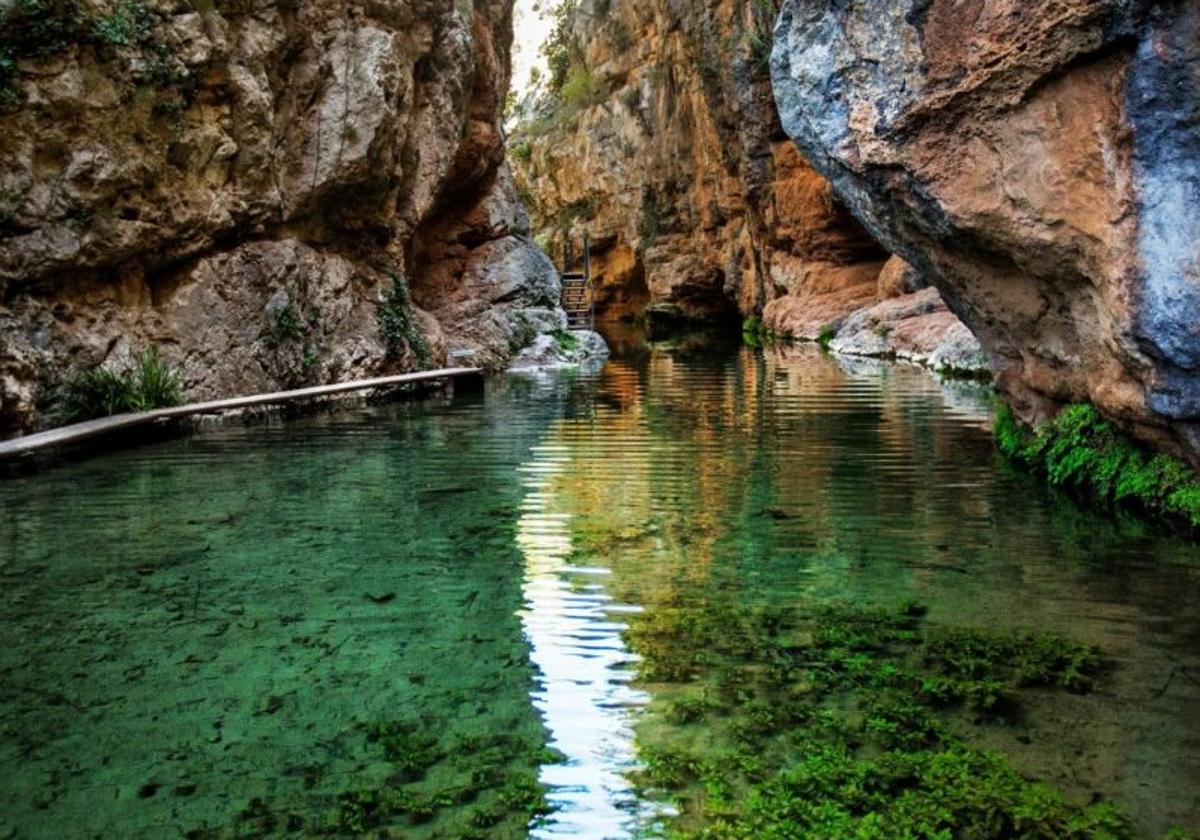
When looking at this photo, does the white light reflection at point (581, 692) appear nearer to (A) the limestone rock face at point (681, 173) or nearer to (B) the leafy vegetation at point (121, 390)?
(B) the leafy vegetation at point (121, 390)

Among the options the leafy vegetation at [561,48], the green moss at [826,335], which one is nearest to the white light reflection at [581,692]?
the green moss at [826,335]

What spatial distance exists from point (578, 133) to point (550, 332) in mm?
27647

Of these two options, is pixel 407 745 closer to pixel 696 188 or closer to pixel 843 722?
pixel 843 722

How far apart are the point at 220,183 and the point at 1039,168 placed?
12.0 metres

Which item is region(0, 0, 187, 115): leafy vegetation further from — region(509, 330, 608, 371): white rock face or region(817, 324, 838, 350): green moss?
region(817, 324, 838, 350): green moss

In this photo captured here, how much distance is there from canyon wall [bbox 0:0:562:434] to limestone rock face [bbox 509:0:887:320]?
1267cm

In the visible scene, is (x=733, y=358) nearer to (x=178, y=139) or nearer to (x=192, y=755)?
(x=178, y=139)

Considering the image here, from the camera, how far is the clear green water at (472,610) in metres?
3.49

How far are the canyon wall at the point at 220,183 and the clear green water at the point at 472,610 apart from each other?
11.6 feet

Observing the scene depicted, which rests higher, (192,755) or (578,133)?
(578,133)

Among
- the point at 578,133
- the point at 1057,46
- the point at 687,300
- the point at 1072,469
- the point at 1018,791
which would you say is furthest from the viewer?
the point at 578,133

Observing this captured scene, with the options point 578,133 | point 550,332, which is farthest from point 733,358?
point 578,133

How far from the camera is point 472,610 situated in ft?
17.8

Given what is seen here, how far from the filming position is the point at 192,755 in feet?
12.4
